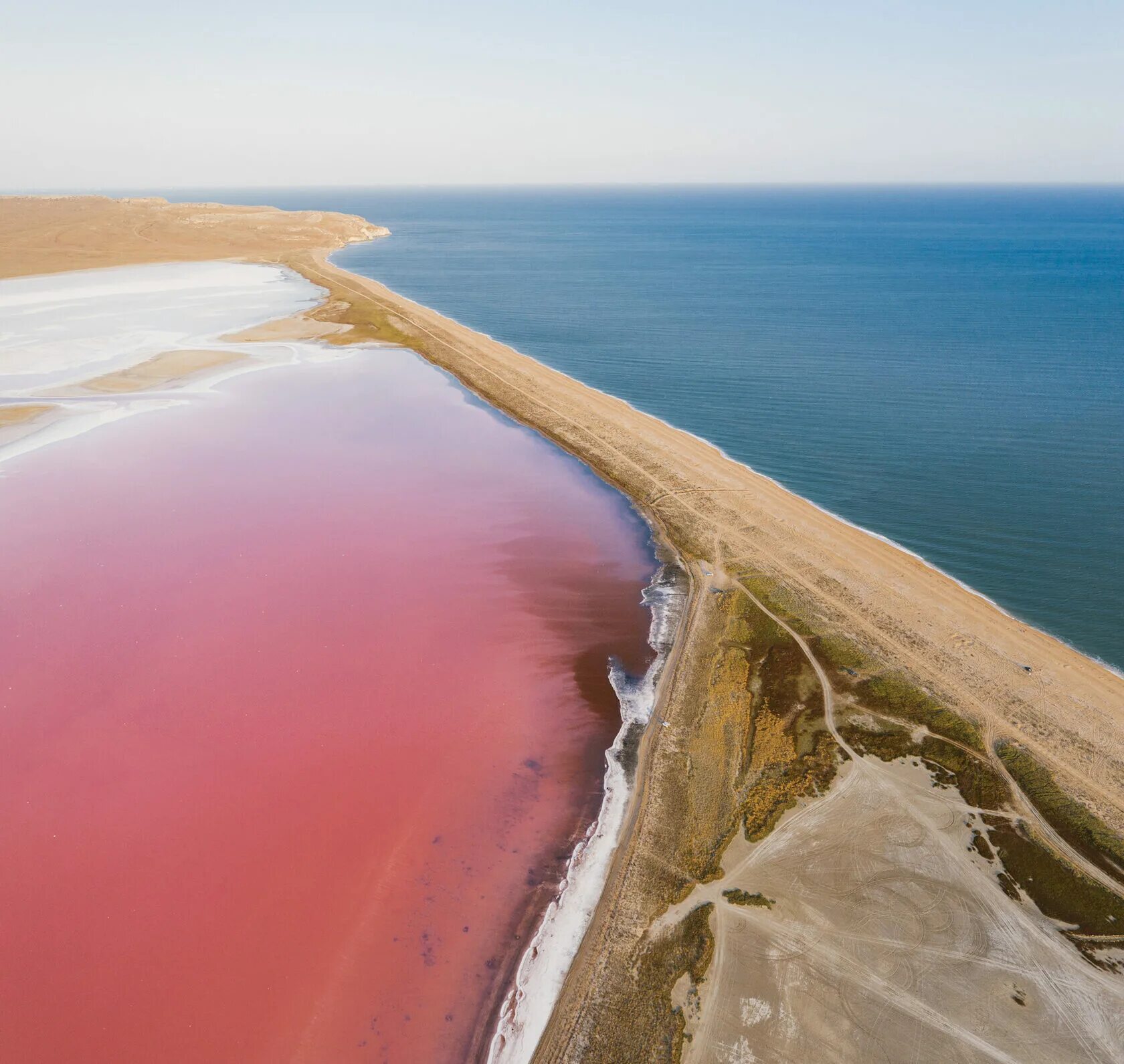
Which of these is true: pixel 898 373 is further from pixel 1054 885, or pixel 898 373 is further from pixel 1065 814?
pixel 1054 885

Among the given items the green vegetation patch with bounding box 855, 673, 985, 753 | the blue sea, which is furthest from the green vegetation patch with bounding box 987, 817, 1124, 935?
the blue sea

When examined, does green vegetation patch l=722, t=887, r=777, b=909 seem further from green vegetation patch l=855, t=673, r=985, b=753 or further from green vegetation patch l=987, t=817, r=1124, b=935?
green vegetation patch l=855, t=673, r=985, b=753

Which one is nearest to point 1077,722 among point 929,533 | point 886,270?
point 929,533

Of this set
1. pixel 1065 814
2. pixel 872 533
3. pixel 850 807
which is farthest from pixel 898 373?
pixel 850 807

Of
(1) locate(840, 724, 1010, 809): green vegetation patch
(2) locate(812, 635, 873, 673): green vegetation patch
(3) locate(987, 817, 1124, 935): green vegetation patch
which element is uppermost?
(2) locate(812, 635, 873, 673): green vegetation patch

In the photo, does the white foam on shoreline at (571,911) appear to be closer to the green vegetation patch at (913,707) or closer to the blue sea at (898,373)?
the green vegetation patch at (913,707)

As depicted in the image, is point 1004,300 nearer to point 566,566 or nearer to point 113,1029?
point 566,566
